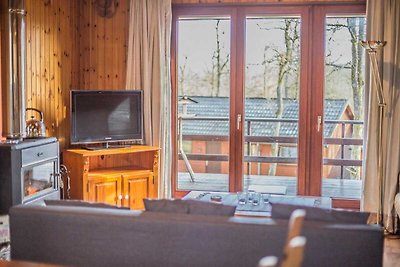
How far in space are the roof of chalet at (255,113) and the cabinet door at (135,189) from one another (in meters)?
0.81

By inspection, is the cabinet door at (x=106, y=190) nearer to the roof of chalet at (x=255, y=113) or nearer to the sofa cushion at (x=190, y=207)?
the roof of chalet at (x=255, y=113)

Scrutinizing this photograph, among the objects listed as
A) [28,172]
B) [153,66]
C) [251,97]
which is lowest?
[28,172]

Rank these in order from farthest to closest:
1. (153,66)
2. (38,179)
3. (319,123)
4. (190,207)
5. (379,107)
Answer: (153,66)
(319,123)
(379,107)
(38,179)
(190,207)

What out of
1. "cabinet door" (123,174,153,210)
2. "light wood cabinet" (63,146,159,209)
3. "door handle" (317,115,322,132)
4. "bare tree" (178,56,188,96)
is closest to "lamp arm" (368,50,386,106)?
"door handle" (317,115,322,132)

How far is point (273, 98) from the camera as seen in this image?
6012mm

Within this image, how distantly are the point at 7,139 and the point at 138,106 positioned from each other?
1808mm

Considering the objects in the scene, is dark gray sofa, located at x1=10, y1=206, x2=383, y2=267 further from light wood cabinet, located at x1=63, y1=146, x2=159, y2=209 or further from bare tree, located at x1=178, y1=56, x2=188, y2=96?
bare tree, located at x1=178, y1=56, x2=188, y2=96

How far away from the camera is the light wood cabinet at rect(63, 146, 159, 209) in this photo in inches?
215

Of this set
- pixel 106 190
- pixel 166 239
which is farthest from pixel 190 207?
pixel 106 190

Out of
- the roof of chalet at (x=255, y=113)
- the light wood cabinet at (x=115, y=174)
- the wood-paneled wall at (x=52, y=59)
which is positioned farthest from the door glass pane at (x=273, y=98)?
the wood-paneled wall at (x=52, y=59)

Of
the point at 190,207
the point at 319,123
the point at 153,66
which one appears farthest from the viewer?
the point at 153,66

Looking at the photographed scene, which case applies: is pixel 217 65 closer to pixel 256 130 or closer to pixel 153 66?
pixel 153 66

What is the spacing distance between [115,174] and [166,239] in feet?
9.73

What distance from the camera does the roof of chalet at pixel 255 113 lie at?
588cm
